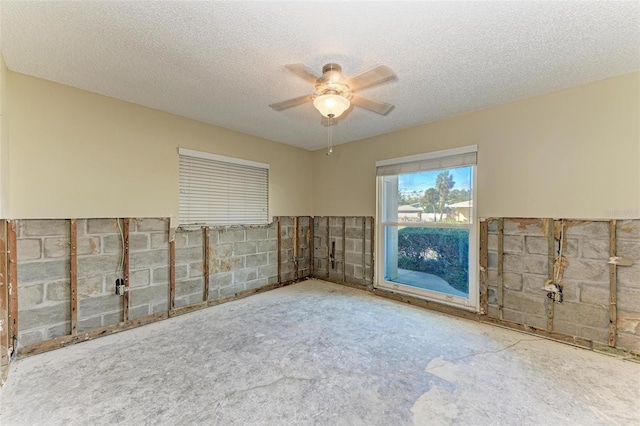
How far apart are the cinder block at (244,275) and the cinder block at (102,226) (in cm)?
167

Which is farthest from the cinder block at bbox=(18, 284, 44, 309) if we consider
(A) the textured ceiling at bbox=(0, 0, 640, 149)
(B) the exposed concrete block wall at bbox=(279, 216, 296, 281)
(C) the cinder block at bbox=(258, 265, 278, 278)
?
(B) the exposed concrete block wall at bbox=(279, 216, 296, 281)

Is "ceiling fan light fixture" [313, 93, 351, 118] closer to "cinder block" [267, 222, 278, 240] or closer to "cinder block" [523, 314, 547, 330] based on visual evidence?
"cinder block" [267, 222, 278, 240]

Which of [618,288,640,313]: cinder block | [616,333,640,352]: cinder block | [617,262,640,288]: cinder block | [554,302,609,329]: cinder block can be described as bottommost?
[616,333,640,352]: cinder block

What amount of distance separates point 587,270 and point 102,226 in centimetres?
508

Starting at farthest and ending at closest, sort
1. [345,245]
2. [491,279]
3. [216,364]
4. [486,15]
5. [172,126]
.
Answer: [345,245] < [172,126] < [491,279] < [216,364] < [486,15]

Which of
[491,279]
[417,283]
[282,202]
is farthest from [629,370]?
[282,202]

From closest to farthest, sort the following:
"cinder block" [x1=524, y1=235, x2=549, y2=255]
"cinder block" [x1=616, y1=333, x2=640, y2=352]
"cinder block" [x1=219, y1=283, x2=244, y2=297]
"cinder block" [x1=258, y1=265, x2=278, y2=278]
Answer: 1. "cinder block" [x1=616, y1=333, x2=640, y2=352]
2. "cinder block" [x1=524, y1=235, x2=549, y2=255]
3. "cinder block" [x1=219, y1=283, x2=244, y2=297]
4. "cinder block" [x1=258, y1=265, x2=278, y2=278]

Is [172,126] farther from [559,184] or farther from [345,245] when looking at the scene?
[559,184]

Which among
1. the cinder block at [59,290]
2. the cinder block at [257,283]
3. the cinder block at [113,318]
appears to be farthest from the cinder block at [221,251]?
the cinder block at [59,290]

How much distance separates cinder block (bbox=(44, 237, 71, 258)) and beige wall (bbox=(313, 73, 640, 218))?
396 centimetres

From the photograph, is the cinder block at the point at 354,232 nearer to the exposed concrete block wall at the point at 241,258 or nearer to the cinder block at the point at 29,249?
the exposed concrete block wall at the point at 241,258

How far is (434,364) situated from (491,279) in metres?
1.49

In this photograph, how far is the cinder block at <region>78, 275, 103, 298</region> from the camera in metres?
2.70

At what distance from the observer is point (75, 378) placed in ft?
6.70
